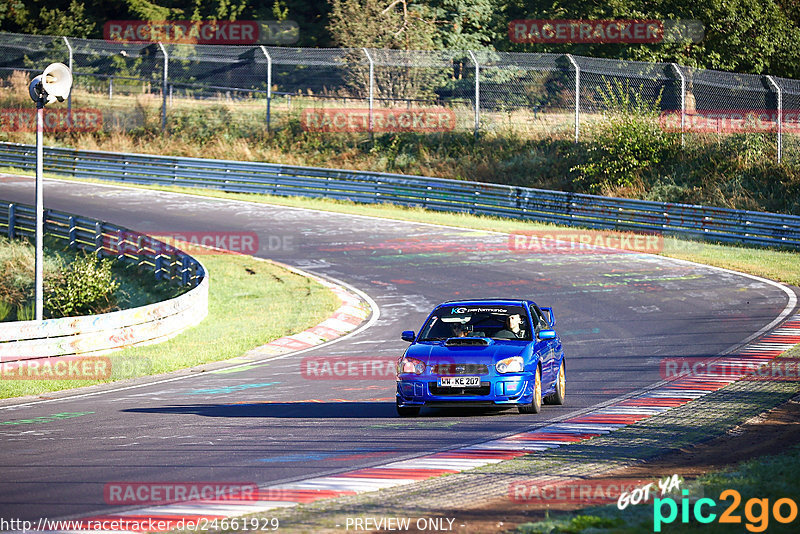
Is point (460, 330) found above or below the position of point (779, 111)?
below

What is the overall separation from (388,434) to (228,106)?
36.1 metres

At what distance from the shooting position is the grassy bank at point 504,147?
33375 mm

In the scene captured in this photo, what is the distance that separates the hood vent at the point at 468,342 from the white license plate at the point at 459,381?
589mm

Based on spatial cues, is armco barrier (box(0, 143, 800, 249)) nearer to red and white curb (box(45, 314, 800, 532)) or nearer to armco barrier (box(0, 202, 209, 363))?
armco barrier (box(0, 202, 209, 363))

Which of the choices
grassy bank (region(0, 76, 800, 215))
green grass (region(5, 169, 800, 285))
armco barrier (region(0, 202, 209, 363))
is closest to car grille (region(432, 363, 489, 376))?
armco barrier (region(0, 202, 209, 363))

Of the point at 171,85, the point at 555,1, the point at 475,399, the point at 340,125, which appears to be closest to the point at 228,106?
the point at 171,85

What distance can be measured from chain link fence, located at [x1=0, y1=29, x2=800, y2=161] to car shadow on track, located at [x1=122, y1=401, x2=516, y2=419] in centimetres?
2273

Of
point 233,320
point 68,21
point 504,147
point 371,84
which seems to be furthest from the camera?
point 68,21

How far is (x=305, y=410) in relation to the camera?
1223cm

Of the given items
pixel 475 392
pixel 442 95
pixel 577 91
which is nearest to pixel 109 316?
pixel 475 392

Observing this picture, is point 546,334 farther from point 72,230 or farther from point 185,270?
point 72,230

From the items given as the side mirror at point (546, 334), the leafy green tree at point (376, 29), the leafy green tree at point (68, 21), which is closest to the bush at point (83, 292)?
the side mirror at point (546, 334)

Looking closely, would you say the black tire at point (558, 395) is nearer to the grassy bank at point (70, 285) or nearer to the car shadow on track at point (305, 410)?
the car shadow on track at point (305, 410)

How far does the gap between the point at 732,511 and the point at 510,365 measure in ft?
15.9
